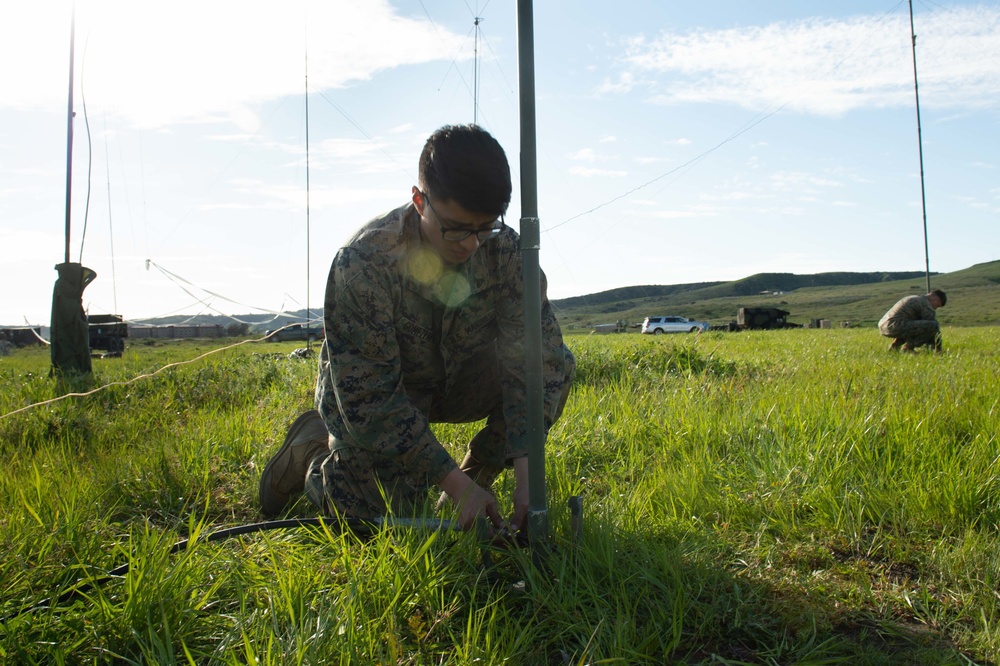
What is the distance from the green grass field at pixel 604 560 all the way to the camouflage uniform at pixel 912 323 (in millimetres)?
6226

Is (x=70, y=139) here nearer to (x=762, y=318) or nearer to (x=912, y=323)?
(x=912, y=323)

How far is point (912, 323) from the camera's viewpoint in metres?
9.05

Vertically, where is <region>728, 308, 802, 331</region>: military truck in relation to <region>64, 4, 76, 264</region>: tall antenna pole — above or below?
below

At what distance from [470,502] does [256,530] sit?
752mm

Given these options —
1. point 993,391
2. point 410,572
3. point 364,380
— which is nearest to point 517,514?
point 410,572

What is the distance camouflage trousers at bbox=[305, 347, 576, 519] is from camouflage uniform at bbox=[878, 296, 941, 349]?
25.9 feet

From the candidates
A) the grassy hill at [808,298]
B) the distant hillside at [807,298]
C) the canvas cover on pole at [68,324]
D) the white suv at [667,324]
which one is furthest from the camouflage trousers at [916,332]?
the white suv at [667,324]

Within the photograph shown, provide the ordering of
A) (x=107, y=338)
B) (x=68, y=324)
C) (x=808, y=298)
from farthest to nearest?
(x=808, y=298), (x=107, y=338), (x=68, y=324)

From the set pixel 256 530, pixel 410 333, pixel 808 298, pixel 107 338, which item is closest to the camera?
pixel 256 530

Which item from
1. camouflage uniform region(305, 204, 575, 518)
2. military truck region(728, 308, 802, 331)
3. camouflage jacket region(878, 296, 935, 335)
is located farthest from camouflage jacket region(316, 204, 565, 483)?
military truck region(728, 308, 802, 331)

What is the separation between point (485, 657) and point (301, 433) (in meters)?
1.63

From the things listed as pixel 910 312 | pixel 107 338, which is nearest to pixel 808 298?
pixel 910 312

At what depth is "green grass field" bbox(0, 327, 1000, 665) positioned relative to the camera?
1.60 meters

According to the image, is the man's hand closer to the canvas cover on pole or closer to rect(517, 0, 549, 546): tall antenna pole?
rect(517, 0, 549, 546): tall antenna pole
